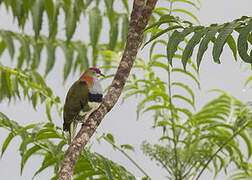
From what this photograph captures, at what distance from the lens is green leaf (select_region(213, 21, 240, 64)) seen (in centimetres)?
79

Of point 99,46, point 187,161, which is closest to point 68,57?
point 99,46

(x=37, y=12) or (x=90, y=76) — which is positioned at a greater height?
(x=37, y=12)

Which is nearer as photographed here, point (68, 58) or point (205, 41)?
point (205, 41)

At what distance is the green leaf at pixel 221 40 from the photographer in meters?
0.79

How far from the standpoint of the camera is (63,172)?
0.88m

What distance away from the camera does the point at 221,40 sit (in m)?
0.81

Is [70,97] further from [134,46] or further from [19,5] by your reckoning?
[19,5]

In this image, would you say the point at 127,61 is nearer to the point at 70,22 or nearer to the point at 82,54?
the point at 70,22

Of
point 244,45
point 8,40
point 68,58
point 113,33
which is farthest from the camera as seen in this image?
point 68,58

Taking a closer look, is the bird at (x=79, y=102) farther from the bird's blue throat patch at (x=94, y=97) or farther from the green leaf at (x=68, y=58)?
the green leaf at (x=68, y=58)

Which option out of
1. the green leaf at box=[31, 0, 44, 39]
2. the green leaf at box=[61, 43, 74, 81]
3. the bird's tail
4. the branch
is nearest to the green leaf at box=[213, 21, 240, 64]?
the branch

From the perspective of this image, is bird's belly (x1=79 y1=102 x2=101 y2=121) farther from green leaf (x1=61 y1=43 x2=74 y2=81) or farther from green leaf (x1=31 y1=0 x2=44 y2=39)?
green leaf (x1=61 y1=43 x2=74 y2=81)

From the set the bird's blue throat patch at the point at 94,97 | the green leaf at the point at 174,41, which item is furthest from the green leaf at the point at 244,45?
the bird's blue throat patch at the point at 94,97

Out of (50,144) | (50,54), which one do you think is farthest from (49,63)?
(50,144)
